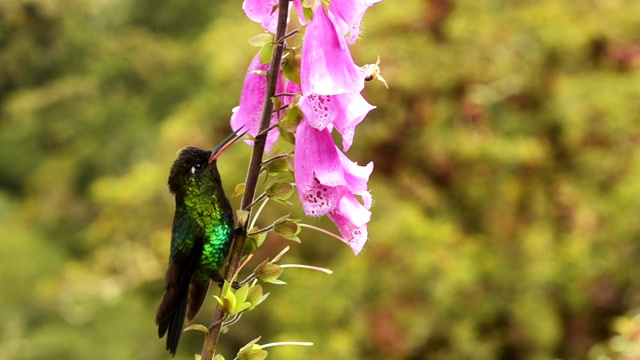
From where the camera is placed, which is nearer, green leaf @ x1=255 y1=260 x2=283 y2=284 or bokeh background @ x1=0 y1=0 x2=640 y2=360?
green leaf @ x1=255 y1=260 x2=283 y2=284

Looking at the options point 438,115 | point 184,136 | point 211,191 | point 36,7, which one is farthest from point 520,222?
point 36,7

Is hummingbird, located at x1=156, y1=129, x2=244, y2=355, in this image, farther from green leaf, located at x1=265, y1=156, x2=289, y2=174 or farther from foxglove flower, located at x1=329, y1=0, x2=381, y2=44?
foxglove flower, located at x1=329, y1=0, x2=381, y2=44

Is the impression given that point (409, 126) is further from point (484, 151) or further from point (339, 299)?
point (339, 299)

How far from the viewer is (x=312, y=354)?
4055 mm

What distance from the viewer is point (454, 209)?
482 centimetres

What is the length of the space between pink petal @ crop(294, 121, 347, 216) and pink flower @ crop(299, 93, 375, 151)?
0.02 meters

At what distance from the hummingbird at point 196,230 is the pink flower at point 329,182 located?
0.11m

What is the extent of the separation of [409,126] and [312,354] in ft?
4.70

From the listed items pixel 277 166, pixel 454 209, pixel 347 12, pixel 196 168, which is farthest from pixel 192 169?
pixel 454 209

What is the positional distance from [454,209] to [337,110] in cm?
410

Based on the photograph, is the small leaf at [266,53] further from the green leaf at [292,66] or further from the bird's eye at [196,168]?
the bird's eye at [196,168]

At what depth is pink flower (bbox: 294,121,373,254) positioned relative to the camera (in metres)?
0.79

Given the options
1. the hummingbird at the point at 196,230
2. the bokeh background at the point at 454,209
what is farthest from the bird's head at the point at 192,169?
the bokeh background at the point at 454,209

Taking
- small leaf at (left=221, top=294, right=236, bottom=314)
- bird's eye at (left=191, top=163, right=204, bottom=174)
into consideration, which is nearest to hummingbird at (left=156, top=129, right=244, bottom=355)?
bird's eye at (left=191, top=163, right=204, bottom=174)
